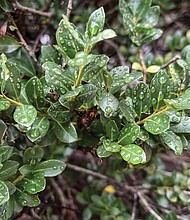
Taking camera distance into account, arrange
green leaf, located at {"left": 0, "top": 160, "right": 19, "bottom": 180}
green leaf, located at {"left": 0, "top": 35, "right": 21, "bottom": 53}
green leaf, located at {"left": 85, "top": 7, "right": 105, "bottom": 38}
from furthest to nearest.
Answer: green leaf, located at {"left": 0, "top": 35, "right": 21, "bottom": 53}
green leaf, located at {"left": 0, "top": 160, "right": 19, "bottom": 180}
green leaf, located at {"left": 85, "top": 7, "right": 105, "bottom": 38}

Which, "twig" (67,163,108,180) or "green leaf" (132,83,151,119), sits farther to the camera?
"twig" (67,163,108,180)

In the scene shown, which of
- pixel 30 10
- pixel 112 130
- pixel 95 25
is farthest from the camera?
pixel 30 10

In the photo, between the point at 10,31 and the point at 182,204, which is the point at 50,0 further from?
the point at 182,204

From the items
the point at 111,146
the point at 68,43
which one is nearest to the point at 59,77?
the point at 68,43

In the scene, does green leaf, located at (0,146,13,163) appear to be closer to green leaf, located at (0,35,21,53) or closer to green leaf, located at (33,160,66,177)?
green leaf, located at (33,160,66,177)

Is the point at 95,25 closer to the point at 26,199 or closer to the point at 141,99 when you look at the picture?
the point at 141,99

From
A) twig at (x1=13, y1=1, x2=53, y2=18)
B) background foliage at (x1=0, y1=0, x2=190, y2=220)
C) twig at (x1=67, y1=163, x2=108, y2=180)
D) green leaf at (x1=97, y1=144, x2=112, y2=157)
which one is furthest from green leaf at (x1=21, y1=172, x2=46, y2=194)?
twig at (x1=67, y1=163, x2=108, y2=180)
